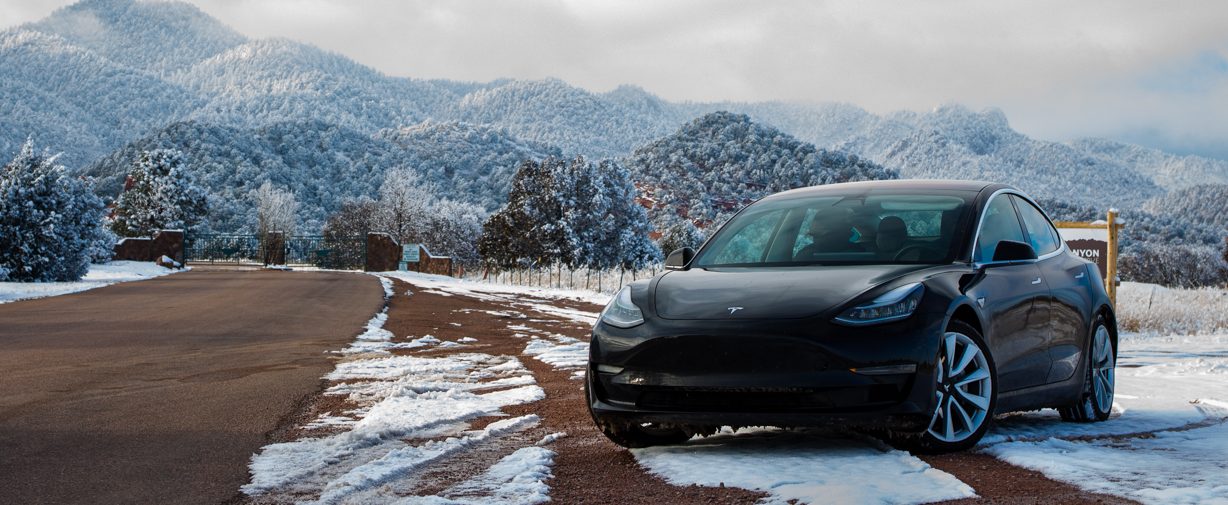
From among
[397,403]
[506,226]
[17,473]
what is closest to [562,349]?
[397,403]

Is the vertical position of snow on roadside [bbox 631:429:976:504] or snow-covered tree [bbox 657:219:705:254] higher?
snow-covered tree [bbox 657:219:705:254]

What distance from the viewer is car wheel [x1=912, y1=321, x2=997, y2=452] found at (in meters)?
5.30

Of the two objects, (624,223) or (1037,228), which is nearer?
(1037,228)

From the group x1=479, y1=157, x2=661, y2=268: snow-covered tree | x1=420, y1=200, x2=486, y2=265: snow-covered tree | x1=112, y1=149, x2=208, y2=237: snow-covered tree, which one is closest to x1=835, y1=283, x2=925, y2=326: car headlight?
x1=479, y1=157, x2=661, y2=268: snow-covered tree

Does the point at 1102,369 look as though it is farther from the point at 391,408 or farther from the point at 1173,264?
the point at 1173,264

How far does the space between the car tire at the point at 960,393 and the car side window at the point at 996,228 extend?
68 cm

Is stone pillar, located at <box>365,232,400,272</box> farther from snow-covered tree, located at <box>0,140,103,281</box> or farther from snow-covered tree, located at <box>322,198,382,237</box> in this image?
snow-covered tree, located at <box>322,198,382,237</box>

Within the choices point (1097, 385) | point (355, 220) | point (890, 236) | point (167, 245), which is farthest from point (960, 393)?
point (355, 220)

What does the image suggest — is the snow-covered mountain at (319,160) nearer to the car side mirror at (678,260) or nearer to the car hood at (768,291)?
the car side mirror at (678,260)

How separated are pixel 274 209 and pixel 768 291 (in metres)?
97.8

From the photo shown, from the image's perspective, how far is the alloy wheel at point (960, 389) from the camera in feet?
17.4

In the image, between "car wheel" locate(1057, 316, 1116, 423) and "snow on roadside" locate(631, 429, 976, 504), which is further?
"car wheel" locate(1057, 316, 1116, 423)

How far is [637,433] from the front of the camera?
18.8 ft

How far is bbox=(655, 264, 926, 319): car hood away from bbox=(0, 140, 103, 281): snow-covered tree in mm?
30932
